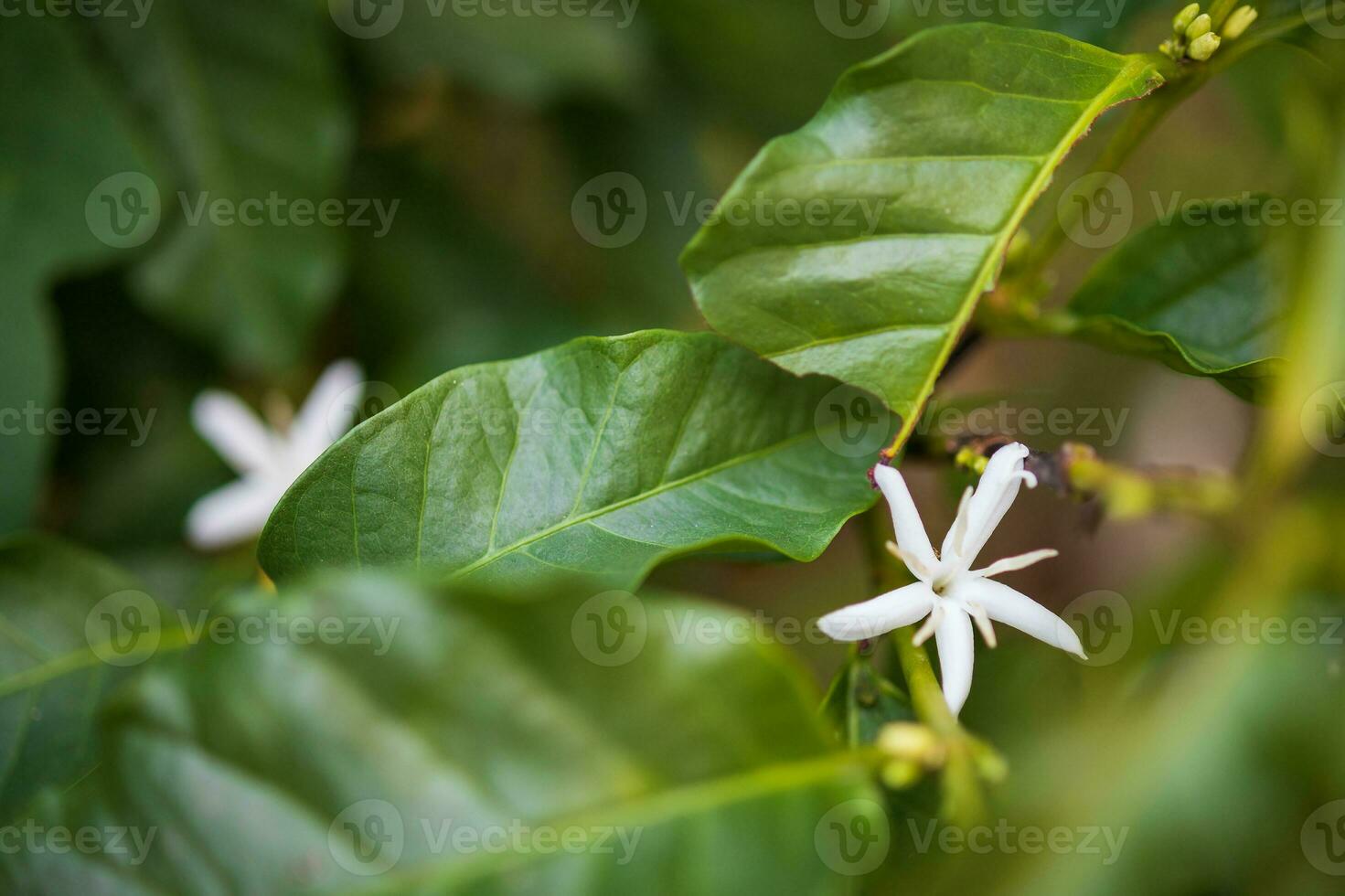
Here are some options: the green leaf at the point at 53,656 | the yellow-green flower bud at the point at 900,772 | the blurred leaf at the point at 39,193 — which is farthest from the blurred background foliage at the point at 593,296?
the green leaf at the point at 53,656

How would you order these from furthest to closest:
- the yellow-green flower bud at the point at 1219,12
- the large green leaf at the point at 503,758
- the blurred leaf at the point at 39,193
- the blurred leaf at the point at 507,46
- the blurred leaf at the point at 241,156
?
the blurred leaf at the point at 507,46
the blurred leaf at the point at 241,156
the blurred leaf at the point at 39,193
the yellow-green flower bud at the point at 1219,12
the large green leaf at the point at 503,758

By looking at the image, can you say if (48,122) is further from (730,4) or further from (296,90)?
(730,4)

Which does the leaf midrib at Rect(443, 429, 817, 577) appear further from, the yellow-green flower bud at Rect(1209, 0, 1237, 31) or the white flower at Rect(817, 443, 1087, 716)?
the yellow-green flower bud at Rect(1209, 0, 1237, 31)

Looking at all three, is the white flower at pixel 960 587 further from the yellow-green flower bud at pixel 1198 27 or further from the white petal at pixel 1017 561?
the yellow-green flower bud at pixel 1198 27

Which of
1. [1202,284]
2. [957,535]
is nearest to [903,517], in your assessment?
[957,535]

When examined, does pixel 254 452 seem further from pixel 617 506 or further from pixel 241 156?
pixel 617 506

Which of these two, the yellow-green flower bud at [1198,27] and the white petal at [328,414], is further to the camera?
the white petal at [328,414]

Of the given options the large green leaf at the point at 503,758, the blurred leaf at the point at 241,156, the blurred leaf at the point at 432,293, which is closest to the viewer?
the large green leaf at the point at 503,758

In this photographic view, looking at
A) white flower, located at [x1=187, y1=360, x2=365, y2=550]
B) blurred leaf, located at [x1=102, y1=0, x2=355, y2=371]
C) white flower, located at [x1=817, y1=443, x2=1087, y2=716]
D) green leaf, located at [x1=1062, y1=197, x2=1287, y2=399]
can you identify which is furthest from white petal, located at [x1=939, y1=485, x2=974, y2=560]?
blurred leaf, located at [x1=102, y1=0, x2=355, y2=371]
